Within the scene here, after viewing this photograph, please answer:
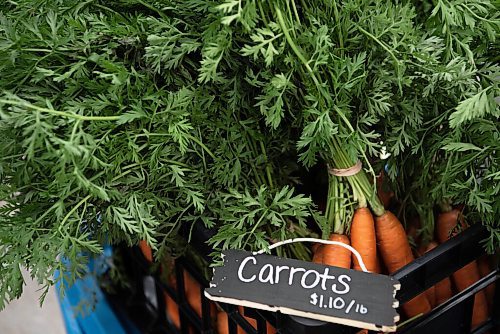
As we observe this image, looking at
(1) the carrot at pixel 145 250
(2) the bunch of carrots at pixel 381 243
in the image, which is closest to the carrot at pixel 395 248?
(2) the bunch of carrots at pixel 381 243

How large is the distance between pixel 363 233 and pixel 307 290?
13 centimetres

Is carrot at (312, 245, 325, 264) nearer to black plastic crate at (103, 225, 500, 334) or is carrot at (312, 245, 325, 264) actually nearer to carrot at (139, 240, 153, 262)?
black plastic crate at (103, 225, 500, 334)

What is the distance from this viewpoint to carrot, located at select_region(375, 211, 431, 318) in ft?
2.64

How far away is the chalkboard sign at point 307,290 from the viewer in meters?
0.66

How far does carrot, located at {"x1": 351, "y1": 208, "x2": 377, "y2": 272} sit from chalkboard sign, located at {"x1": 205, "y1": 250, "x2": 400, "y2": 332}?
106mm

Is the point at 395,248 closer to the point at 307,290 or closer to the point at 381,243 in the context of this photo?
the point at 381,243

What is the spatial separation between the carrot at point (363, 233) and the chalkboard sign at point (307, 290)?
0.35 feet

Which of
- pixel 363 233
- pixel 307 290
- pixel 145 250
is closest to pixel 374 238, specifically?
pixel 363 233

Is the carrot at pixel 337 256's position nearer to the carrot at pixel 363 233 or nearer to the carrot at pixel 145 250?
the carrot at pixel 363 233

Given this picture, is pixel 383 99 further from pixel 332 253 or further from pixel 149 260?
pixel 149 260

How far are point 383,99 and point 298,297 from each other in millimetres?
217

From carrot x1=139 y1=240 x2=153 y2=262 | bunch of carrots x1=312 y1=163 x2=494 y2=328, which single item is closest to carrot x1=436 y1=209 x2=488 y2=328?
bunch of carrots x1=312 y1=163 x2=494 y2=328

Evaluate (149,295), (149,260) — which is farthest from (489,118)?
(149,295)

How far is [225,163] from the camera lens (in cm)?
73
